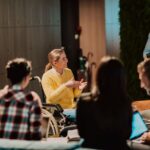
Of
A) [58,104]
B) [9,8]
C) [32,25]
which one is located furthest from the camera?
[32,25]

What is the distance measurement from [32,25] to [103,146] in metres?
6.05

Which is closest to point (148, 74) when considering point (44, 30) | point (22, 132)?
point (22, 132)

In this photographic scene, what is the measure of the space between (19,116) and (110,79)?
26.8 inches

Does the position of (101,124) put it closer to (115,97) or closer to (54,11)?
(115,97)

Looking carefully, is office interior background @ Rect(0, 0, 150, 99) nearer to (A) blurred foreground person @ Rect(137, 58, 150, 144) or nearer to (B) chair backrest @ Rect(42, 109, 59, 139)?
(B) chair backrest @ Rect(42, 109, 59, 139)

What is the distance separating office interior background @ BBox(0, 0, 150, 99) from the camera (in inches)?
346

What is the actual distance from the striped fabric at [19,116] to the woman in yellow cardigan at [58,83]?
2052 millimetres

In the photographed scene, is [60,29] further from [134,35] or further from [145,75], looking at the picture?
[145,75]

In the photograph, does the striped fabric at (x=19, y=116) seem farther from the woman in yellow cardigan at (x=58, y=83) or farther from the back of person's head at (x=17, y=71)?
the woman in yellow cardigan at (x=58, y=83)

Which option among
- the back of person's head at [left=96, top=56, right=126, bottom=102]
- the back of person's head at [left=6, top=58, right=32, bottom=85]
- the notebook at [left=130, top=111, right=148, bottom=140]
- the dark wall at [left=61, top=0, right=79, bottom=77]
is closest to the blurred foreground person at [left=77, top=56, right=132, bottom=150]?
the back of person's head at [left=96, top=56, right=126, bottom=102]

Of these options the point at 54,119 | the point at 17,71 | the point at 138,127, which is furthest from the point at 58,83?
the point at 17,71

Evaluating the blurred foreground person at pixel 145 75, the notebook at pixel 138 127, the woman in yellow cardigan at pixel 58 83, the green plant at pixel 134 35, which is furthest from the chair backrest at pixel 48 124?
the green plant at pixel 134 35

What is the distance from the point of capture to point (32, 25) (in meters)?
9.62

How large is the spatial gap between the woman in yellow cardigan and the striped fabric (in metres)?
2.05
